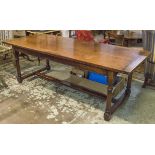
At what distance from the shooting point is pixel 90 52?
260cm

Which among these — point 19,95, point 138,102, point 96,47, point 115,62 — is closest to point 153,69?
point 138,102

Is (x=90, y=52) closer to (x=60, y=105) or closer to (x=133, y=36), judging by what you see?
(x=60, y=105)

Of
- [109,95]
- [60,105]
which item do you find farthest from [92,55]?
[60,105]

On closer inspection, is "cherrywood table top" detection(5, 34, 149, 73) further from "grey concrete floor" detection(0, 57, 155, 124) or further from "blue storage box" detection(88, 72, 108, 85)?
"grey concrete floor" detection(0, 57, 155, 124)

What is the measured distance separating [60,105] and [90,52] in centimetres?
83

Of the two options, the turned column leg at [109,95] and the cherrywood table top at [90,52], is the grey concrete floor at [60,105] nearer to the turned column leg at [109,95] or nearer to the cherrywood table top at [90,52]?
the turned column leg at [109,95]

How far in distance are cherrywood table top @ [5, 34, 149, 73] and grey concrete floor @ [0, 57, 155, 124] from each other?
708mm

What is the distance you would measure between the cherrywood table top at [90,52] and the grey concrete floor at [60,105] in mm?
708

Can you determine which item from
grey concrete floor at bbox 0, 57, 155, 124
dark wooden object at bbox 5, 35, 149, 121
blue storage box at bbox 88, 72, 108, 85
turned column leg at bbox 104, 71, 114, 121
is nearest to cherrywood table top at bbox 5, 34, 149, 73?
dark wooden object at bbox 5, 35, 149, 121

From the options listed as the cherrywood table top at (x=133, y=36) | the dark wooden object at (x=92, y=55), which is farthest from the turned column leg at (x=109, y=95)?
the cherrywood table top at (x=133, y=36)

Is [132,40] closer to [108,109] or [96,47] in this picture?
[96,47]

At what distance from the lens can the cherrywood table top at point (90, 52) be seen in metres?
2.23

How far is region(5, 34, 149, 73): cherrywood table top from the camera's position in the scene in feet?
7.30

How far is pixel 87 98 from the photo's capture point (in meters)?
3.04
